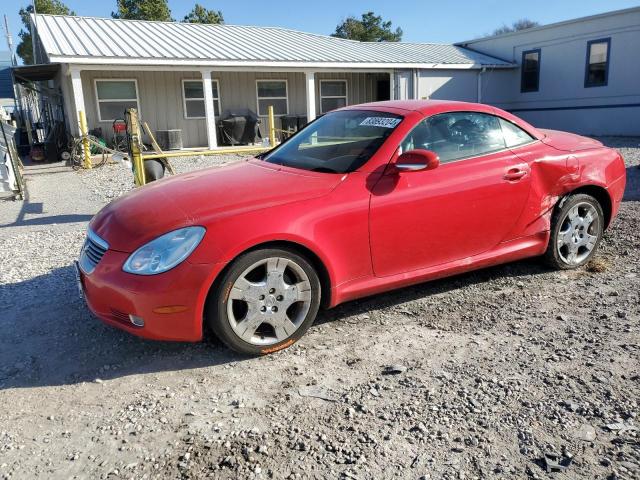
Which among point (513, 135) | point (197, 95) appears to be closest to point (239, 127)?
point (197, 95)

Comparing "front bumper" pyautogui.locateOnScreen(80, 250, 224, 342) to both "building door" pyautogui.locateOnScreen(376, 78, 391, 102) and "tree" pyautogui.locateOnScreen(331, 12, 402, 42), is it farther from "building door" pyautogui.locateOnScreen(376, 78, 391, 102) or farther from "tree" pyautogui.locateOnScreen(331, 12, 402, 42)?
"tree" pyautogui.locateOnScreen(331, 12, 402, 42)

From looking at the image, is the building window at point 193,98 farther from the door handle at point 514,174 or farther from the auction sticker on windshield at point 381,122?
the door handle at point 514,174

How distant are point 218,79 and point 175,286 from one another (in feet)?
54.1

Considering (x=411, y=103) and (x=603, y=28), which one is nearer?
(x=411, y=103)

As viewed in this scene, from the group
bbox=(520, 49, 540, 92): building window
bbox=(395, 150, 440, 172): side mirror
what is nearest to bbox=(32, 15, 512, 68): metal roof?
bbox=(520, 49, 540, 92): building window

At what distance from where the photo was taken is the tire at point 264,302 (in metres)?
3.24

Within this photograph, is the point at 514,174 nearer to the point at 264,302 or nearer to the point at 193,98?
the point at 264,302

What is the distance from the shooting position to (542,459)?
7.88 ft

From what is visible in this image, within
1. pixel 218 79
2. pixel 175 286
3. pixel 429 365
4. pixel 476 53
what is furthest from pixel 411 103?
pixel 476 53

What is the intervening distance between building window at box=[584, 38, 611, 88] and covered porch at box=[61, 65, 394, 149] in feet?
22.9

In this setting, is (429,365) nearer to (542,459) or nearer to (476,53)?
(542,459)

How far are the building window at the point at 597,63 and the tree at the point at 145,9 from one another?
103 ft

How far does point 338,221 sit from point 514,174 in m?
1.61

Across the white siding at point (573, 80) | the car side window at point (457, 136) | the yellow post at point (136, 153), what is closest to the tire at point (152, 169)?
the yellow post at point (136, 153)
